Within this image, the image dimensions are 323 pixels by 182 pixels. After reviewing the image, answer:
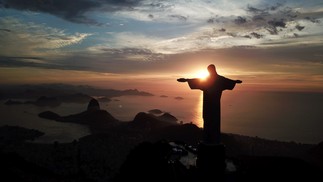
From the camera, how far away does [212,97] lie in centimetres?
816

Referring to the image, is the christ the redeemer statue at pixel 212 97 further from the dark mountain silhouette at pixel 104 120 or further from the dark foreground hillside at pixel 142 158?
the dark mountain silhouette at pixel 104 120

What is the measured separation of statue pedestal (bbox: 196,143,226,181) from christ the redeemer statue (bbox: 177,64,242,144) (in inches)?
7.4

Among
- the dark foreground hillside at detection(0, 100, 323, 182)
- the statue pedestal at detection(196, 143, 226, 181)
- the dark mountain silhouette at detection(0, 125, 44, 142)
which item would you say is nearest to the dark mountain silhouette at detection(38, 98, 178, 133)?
the dark foreground hillside at detection(0, 100, 323, 182)

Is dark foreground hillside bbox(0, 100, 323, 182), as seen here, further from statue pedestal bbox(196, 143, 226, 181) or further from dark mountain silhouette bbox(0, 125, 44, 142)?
statue pedestal bbox(196, 143, 226, 181)

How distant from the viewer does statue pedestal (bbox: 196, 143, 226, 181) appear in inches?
321

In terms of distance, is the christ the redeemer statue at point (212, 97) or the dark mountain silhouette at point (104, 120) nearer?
the christ the redeemer statue at point (212, 97)

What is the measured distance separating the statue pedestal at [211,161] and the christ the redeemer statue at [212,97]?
0.61 feet

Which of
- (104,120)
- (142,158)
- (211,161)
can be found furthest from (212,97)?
(104,120)

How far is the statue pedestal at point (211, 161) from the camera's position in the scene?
321 inches

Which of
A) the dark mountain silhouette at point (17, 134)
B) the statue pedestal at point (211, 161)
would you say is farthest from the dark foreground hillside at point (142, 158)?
the statue pedestal at point (211, 161)

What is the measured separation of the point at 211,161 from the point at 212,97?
177cm

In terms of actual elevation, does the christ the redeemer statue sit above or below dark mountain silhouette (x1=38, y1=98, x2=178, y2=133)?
above

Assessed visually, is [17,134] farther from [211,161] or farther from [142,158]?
[211,161]

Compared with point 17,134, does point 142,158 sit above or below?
above
